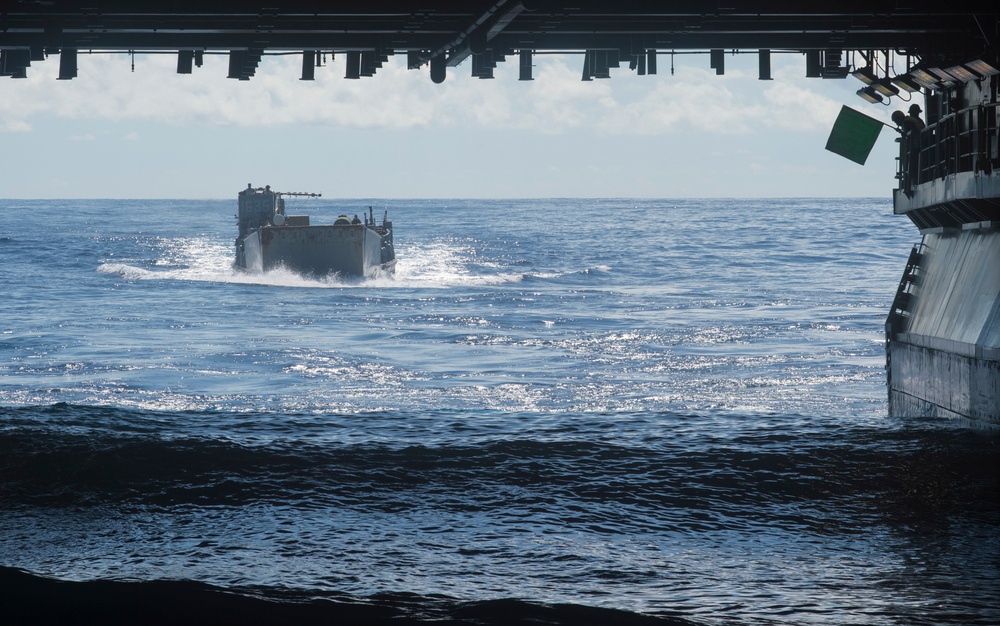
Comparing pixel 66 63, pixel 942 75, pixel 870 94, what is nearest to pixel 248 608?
pixel 66 63

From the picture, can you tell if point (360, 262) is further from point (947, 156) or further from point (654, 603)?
point (654, 603)

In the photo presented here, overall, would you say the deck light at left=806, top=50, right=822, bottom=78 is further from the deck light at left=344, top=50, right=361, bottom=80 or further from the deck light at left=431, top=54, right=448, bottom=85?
the deck light at left=344, top=50, right=361, bottom=80

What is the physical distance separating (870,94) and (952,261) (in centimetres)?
444

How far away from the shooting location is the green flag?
20547mm

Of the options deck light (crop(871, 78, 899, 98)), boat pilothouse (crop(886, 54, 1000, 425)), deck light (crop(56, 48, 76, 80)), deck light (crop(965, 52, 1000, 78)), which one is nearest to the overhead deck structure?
deck light (crop(56, 48, 76, 80))

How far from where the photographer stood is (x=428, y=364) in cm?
2845

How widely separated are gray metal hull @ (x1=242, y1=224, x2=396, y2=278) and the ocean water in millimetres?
21537

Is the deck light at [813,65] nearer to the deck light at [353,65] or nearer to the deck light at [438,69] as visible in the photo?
the deck light at [438,69]

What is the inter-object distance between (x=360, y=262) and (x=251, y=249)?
20.9ft

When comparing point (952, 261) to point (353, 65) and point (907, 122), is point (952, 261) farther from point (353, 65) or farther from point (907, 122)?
point (353, 65)

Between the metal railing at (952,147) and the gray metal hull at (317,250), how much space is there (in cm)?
3877

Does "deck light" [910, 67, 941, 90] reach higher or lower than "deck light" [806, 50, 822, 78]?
lower

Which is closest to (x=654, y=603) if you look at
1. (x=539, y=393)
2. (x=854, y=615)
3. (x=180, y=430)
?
(x=854, y=615)

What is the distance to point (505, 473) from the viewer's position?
13.7 metres
